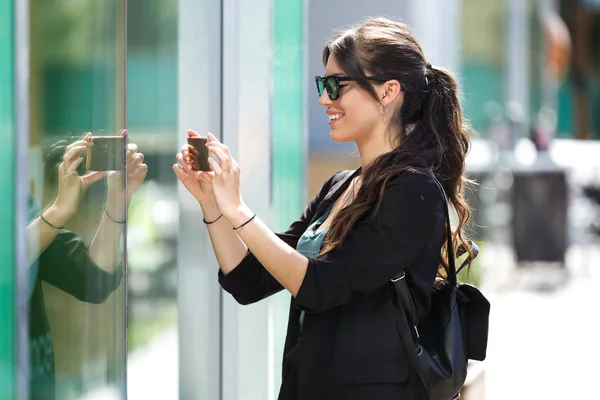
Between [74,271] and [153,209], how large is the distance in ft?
2.73

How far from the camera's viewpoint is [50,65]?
7.16 feet

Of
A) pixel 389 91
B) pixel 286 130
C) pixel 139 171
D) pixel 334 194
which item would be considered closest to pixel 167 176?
pixel 139 171

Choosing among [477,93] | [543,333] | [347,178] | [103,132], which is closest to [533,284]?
[543,333]

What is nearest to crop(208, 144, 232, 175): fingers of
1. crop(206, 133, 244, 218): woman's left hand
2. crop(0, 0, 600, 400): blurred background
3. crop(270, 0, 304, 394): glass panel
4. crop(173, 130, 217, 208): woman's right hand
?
crop(206, 133, 244, 218): woman's left hand

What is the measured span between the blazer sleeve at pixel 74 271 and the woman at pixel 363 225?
Result: 34 centimetres

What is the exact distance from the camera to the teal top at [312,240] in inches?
107

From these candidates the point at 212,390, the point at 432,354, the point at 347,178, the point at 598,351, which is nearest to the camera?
the point at 432,354

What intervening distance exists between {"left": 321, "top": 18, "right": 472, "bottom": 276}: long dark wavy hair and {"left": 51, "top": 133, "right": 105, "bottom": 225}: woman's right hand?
63 cm

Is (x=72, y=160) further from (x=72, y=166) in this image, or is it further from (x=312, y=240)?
(x=312, y=240)

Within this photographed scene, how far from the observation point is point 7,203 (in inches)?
80.4

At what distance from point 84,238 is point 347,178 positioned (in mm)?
835

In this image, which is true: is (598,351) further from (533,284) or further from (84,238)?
(84,238)

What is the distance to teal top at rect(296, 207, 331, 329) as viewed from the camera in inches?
107

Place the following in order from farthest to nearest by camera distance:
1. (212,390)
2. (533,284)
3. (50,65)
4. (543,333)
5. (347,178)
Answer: (533,284), (543,333), (212,390), (347,178), (50,65)
